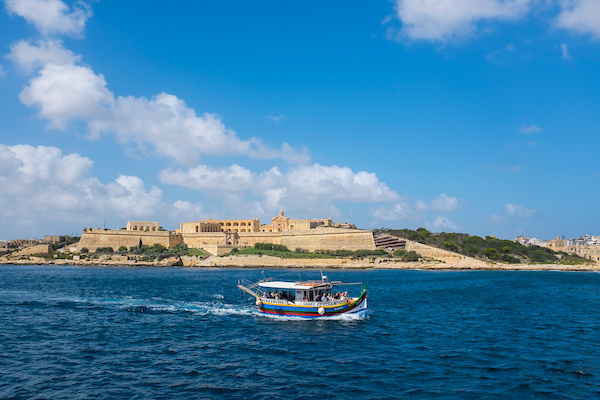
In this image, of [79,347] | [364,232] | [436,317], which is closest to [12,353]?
[79,347]

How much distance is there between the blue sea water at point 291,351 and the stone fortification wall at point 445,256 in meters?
44.1

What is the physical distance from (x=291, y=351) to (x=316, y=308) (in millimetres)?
6630

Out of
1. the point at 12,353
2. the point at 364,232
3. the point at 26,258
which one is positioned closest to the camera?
the point at 12,353

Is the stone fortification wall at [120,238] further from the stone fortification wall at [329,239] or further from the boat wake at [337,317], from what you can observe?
the boat wake at [337,317]

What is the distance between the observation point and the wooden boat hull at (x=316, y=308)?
941 inches

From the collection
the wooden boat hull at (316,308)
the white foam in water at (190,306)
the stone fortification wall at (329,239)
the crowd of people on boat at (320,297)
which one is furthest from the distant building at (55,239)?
the wooden boat hull at (316,308)

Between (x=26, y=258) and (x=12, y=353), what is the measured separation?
79.2m

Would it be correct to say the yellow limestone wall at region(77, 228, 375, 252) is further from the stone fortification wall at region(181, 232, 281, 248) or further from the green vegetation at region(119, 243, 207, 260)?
the green vegetation at region(119, 243, 207, 260)

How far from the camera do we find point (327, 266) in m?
73.2

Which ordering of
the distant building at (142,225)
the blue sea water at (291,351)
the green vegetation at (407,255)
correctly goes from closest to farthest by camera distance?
1. the blue sea water at (291,351)
2. the green vegetation at (407,255)
3. the distant building at (142,225)

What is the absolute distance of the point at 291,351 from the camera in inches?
684

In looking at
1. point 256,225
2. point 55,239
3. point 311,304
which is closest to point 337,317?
point 311,304

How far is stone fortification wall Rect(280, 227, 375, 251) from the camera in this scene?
88750mm

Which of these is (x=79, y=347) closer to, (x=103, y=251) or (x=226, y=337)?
(x=226, y=337)
